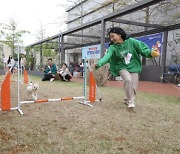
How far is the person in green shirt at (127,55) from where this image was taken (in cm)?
426

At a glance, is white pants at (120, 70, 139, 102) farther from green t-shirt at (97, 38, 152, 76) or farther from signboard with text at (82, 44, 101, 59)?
signboard with text at (82, 44, 101, 59)

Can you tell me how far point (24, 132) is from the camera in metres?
2.78

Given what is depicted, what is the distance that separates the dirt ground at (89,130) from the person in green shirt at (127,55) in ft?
1.72

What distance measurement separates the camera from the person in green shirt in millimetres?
4258

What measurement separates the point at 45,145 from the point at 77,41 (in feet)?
54.1

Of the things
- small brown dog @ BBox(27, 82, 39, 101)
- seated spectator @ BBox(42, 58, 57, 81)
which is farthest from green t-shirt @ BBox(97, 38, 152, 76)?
seated spectator @ BBox(42, 58, 57, 81)

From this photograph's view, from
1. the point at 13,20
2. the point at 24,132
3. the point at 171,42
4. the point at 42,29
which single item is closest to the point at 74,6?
the point at 42,29

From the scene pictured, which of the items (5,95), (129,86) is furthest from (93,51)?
(5,95)

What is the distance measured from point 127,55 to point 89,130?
2.02 m

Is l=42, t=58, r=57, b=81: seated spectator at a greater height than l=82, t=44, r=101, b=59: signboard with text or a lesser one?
lesser

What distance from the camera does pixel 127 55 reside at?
4.37 meters

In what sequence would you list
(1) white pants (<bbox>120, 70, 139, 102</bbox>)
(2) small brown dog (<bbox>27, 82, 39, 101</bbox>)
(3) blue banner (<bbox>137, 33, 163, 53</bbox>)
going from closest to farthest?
(1) white pants (<bbox>120, 70, 139, 102</bbox>), (2) small brown dog (<bbox>27, 82, 39, 101</bbox>), (3) blue banner (<bbox>137, 33, 163, 53</bbox>)

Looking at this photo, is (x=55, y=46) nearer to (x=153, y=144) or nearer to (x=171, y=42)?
(x=171, y=42)

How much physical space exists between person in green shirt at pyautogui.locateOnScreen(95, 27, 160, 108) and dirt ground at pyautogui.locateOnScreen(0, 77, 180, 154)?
53 cm
